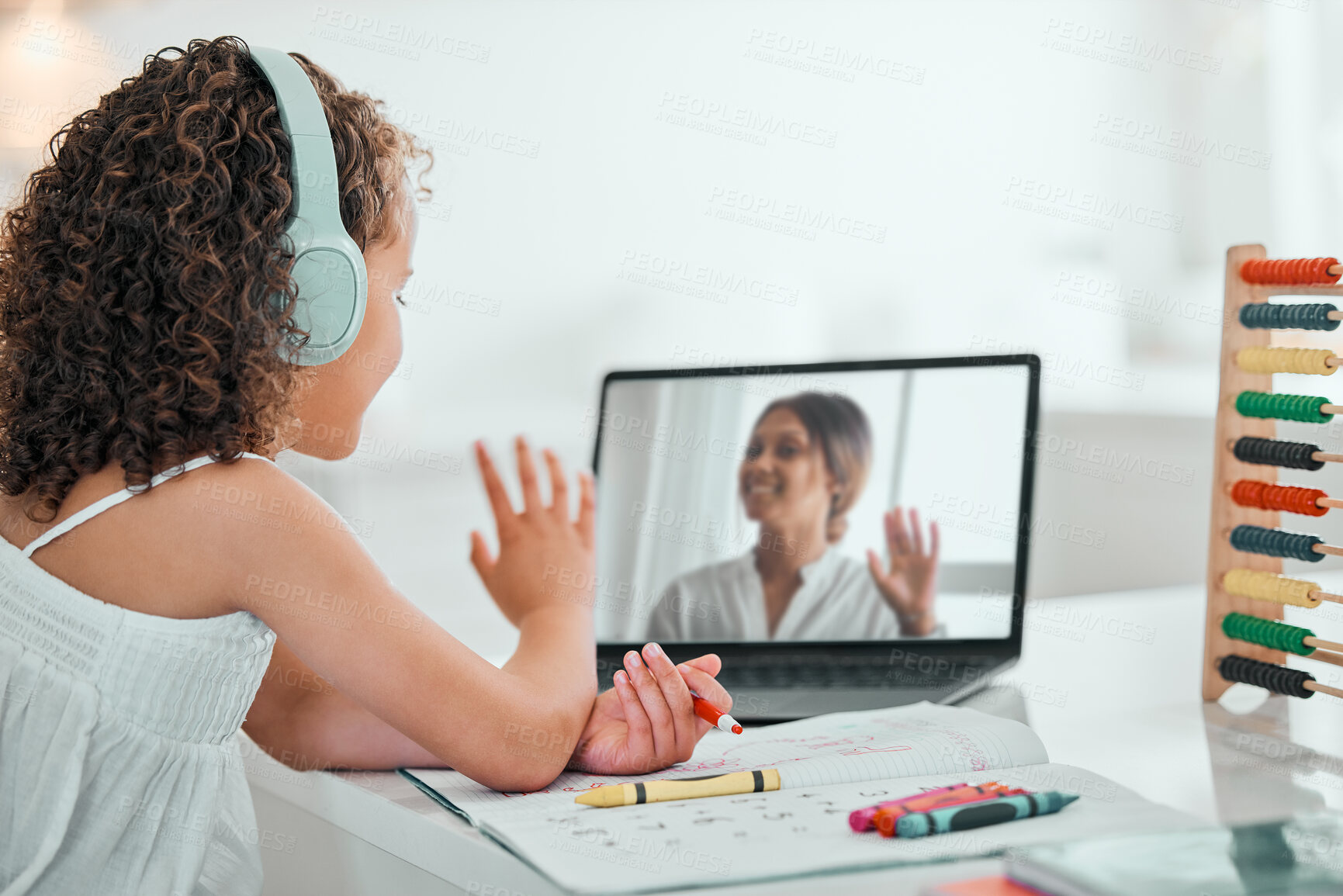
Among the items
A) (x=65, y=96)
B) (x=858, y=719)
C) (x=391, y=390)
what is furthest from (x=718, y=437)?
(x=391, y=390)

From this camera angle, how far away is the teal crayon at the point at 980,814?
52 cm

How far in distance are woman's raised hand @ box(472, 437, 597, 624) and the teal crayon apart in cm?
37

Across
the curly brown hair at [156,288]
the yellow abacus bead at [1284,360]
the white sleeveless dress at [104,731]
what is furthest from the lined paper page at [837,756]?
the yellow abacus bead at [1284,360]

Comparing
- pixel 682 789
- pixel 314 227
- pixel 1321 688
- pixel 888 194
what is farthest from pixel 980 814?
pixel 888 194

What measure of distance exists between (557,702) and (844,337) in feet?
5.75

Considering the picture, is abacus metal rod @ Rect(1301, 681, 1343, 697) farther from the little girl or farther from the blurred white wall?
the blurred white wall

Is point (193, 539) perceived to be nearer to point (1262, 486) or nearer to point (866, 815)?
point (866, 815)

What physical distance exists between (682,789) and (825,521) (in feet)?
1.57

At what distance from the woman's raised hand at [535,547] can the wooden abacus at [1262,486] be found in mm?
555

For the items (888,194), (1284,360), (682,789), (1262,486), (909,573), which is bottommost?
(682,789)

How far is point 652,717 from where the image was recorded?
25.9 inches

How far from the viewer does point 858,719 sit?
30.5 inches

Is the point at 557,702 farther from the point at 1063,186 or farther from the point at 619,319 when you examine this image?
the point at 1063,186

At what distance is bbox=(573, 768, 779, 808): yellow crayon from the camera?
59cm
